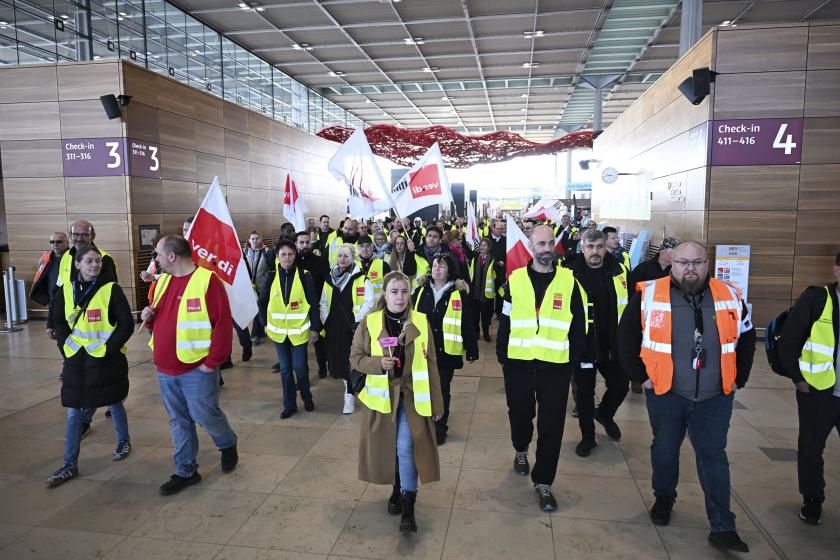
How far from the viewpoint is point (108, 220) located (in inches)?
417

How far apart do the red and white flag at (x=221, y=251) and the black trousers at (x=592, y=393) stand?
2.81 meters

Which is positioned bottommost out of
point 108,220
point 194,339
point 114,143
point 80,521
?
point 80,521

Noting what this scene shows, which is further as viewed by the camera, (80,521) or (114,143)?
(114,143)

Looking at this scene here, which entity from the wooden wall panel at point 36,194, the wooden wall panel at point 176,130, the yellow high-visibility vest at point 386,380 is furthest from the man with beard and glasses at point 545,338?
the wooden wall panel at point 36,194

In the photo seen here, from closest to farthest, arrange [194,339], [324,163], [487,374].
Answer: [194,339] < [487,374] < [324,163]

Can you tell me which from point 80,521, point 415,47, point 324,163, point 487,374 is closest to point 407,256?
point 487,374

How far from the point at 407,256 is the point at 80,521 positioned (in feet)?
17.1

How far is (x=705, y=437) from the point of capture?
131 inches

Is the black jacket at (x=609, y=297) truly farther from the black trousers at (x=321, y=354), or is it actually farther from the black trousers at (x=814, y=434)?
the black trousers at (x=321, y=354)

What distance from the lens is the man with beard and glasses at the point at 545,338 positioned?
3.72 metres

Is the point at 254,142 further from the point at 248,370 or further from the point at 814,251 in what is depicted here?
the point at 814,251

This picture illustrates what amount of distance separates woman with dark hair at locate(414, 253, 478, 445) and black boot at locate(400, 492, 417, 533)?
1.26m

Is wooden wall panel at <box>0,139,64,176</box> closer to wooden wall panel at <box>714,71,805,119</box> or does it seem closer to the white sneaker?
the white sneaker

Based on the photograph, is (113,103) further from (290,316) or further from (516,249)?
(516,249)
